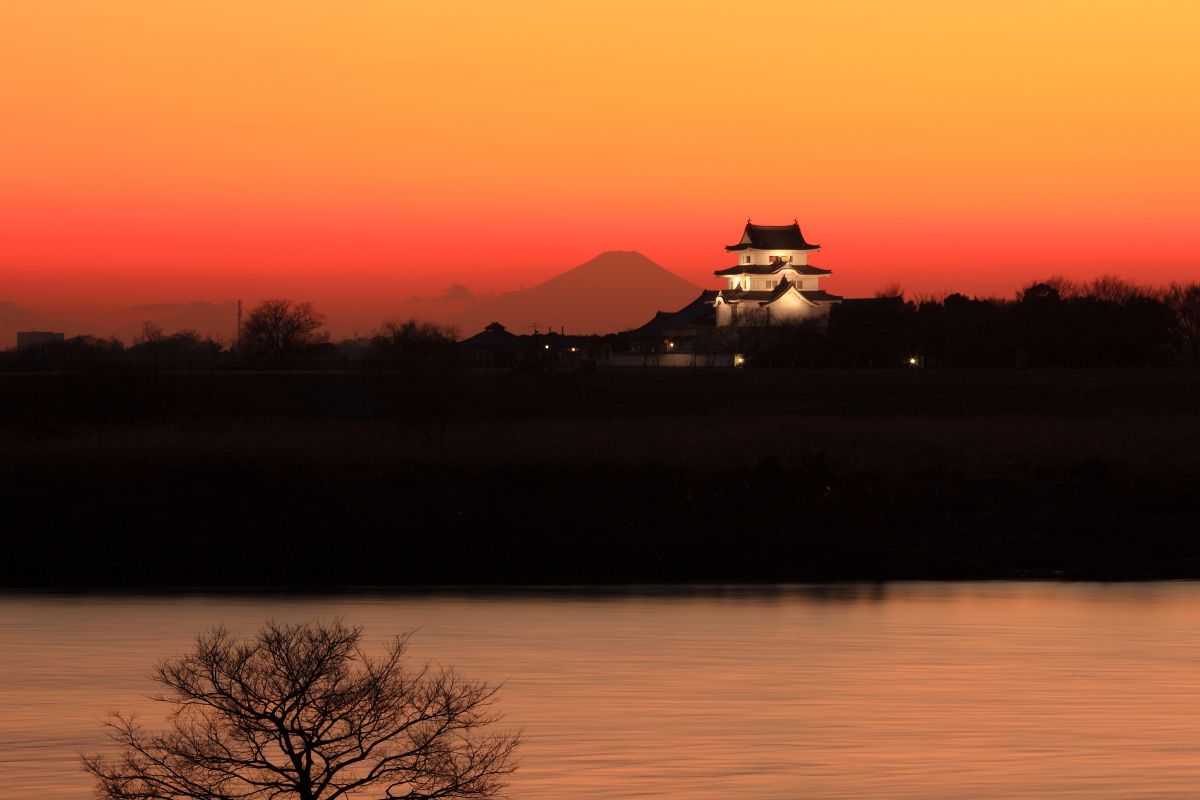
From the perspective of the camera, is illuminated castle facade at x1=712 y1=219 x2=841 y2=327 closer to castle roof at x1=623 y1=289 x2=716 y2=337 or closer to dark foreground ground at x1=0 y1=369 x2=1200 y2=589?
castle roof at x1=623 y1=289 x2=716 y2=337

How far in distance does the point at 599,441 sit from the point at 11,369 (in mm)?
69708

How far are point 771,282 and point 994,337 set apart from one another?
50.0m

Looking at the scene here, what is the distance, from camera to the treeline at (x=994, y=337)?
5128 inches

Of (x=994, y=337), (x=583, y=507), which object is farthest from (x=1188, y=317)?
(x=583, y=507)

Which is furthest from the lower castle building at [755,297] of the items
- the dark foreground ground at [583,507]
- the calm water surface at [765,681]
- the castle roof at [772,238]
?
the calm water surface at [765,681]

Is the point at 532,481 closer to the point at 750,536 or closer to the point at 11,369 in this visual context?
the point at 750,536

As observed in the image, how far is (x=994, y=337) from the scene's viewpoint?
5207 inches

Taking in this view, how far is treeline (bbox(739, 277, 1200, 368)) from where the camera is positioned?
130m

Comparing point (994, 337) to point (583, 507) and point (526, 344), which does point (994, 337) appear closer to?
point (526, 344)

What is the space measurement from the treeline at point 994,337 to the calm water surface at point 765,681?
323 ft

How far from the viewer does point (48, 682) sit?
72.3 ft

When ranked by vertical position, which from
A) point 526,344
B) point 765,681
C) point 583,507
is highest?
point 526,344

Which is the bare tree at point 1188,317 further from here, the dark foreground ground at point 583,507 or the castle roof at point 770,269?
the dark foreground ground at point 583,507

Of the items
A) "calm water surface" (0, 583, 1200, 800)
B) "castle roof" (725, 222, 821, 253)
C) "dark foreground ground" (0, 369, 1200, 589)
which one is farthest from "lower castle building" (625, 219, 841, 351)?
"calm water surface" (0, 583, 1200, 800)
